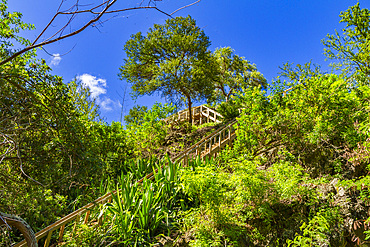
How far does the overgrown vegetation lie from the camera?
2682mm

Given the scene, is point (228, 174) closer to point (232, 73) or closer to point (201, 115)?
point (201, 115)

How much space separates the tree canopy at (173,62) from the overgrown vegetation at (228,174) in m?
6.11

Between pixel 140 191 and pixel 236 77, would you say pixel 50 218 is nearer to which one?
pixel 140 191

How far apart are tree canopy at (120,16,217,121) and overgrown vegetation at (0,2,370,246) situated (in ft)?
20.1

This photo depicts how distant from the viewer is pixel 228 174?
4.60m

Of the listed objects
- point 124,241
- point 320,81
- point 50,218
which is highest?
point 320,81

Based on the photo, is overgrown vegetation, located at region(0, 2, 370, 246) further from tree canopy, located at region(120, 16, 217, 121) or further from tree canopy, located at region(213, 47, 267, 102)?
tree canopy, located at region(213, 47, 267, 102)

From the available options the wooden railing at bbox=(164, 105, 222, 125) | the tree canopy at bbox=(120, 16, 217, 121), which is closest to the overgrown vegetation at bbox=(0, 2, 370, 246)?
the tree canopy at bbox=(120, 16, 217, 121)

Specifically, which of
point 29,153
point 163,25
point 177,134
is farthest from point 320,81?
point 163,25

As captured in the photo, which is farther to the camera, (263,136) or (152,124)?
(152,124)

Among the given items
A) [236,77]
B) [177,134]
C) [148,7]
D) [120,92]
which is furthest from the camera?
[236,77]

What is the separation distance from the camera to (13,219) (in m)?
1.92

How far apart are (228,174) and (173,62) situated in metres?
8.35

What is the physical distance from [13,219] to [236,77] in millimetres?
18887
